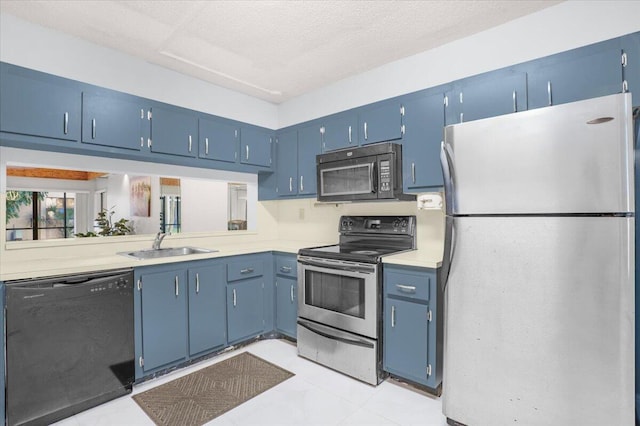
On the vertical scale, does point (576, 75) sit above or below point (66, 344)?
above

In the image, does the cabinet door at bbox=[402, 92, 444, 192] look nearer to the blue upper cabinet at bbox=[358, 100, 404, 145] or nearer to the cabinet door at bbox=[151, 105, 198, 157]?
the blue upper cabinet at bbox=[358, 100, 404, 145]

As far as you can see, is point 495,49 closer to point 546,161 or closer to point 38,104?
point 546,161

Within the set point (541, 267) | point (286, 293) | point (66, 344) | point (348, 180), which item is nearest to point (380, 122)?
point (348, 180)

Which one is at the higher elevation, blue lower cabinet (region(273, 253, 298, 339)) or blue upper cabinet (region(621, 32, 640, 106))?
blue upper cabinet (region(621, 32, 640, 106))

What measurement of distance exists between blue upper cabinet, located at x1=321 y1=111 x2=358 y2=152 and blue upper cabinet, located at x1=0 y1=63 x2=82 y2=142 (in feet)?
6.46

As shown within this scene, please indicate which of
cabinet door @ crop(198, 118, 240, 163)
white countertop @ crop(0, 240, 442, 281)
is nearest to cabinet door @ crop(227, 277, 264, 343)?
white countertop @ crop(0, 240, 442, 281)

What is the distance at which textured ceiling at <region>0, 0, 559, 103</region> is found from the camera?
2.10 metres

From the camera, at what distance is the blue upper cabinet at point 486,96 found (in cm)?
212

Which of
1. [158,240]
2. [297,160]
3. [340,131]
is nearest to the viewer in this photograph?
[158,240]

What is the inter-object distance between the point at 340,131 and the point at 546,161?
1.82m

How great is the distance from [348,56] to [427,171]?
1198 millimetres

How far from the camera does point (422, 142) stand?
99.8 inches

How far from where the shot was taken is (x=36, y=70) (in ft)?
7.24

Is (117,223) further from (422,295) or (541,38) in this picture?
(541,38)
